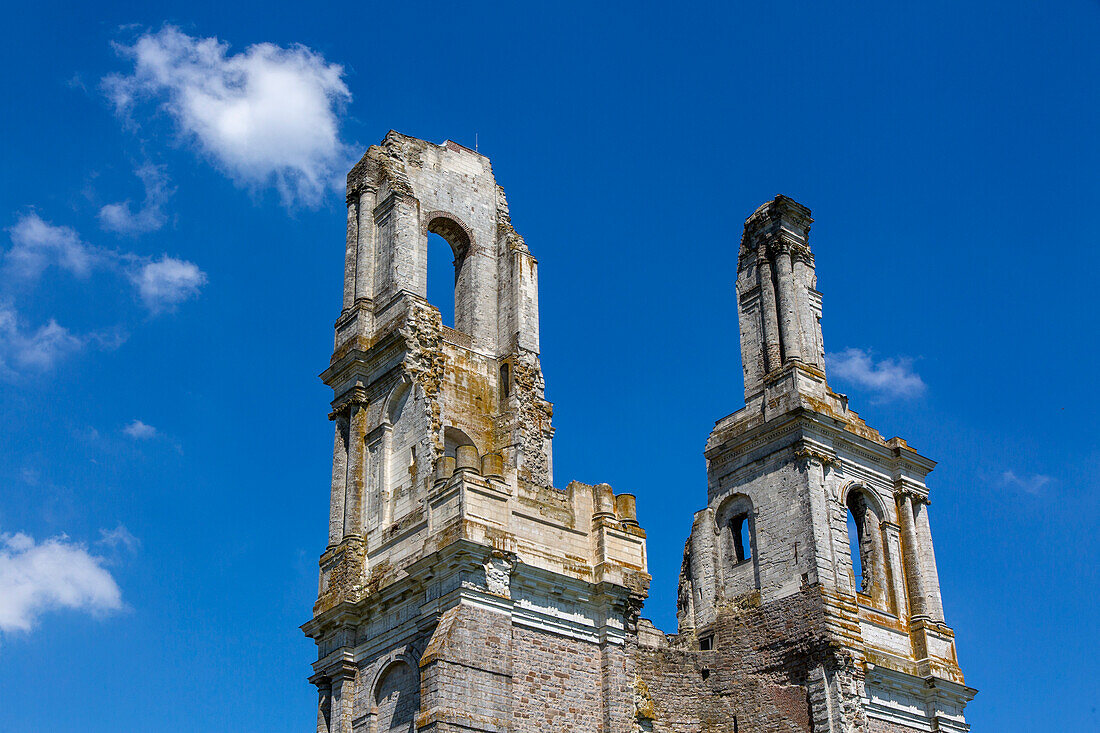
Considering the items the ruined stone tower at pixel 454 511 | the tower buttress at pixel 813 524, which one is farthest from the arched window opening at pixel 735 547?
the ruined stone tower at pixel 454 511

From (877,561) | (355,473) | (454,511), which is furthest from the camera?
(877,561)

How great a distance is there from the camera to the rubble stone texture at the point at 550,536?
22.3 metres

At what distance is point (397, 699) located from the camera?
2256cm

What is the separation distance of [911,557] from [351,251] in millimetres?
15349

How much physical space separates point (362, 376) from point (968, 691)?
16.2 metres

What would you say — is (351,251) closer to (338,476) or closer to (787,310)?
(338,476)

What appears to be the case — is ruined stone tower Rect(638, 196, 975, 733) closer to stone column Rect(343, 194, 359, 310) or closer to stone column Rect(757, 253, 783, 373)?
stone column Rect(757, 253, 783, 373)

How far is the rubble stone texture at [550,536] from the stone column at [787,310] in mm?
74

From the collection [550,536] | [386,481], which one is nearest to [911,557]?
[550,536]

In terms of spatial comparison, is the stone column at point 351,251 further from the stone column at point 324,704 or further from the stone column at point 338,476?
the stone column at point 324,704

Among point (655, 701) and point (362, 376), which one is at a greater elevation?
point (362, 376)

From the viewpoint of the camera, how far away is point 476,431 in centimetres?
2609

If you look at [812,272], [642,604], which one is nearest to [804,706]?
[642,604]

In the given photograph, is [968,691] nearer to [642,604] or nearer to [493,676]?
[642,604]
